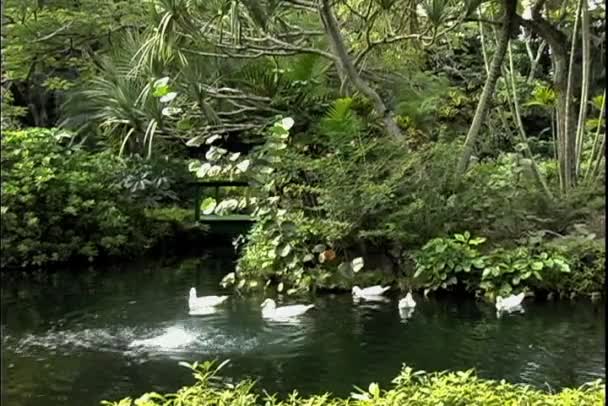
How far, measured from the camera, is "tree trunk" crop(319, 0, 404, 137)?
756cm

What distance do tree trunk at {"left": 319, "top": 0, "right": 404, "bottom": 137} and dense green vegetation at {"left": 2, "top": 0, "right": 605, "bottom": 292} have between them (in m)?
0.02

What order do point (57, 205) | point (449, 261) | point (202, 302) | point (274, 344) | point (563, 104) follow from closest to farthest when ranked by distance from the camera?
point (274, 344) → point (202, 302) → point (449, 261) → point (563, 104) → point (57, 205)

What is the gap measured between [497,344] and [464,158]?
9.19 feet

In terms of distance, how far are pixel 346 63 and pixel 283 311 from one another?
114 inches

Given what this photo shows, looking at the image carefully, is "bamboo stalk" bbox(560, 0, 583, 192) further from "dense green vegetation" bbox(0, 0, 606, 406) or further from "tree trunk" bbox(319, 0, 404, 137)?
"tree trunk" bbox(319, 0, 404, 137)

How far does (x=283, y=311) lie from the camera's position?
243 inches

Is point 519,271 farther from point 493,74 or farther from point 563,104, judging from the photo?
point 563,104

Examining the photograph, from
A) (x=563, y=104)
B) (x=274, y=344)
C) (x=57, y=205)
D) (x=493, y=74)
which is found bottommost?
(x=274, y=344)

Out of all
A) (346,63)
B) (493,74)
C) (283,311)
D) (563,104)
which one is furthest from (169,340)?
(563,104)

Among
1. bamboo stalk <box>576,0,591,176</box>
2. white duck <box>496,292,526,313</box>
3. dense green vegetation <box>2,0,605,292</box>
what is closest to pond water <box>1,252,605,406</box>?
white duck <box>496,292,526,313</box>

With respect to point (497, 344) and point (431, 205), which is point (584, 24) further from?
point (497, 344)

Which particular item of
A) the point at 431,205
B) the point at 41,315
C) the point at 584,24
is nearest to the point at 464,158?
the point at 431,205

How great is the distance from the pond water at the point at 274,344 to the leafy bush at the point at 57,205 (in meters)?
1.60

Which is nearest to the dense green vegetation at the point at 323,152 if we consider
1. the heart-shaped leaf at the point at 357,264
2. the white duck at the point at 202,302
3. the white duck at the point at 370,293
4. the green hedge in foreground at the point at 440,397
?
the heart-shaped leaf at the point at 357,264
